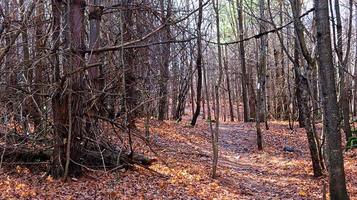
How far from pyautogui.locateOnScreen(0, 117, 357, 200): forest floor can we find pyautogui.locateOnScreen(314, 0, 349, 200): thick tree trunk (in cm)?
159

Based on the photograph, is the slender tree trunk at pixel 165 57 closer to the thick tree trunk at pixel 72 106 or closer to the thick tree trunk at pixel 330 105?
the thick tree trunk at pixel 72 106

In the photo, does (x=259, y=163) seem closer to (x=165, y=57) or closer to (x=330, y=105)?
(x=165, y=57)

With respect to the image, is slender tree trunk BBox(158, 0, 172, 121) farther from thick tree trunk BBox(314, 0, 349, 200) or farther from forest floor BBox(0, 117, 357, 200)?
thick tree trunk BBox(314, 0, 349, 200)

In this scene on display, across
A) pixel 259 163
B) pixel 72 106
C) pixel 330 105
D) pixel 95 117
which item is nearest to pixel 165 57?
pixel 259 163

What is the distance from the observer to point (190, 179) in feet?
31.1

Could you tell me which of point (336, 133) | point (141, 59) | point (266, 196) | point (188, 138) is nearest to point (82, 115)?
point (141, 59)

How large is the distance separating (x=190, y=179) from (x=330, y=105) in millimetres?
Result: 3976

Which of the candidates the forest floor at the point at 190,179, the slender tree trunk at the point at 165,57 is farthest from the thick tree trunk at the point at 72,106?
the slender tree trunk at the point at 165,57

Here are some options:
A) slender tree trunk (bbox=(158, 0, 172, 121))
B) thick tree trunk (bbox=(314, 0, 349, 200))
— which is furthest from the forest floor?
slender tree trunk (bbox=(158, 0, 172, 121))

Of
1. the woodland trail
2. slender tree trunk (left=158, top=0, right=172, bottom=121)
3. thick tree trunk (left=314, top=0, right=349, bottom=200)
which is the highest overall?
slender tree trunk (left=158, top=0, right=172, bottom=121)

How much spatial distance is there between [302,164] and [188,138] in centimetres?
525

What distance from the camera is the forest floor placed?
7871 millimetres

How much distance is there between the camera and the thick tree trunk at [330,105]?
261 inches

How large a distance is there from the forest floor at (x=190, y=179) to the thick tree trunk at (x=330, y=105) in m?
1.59
